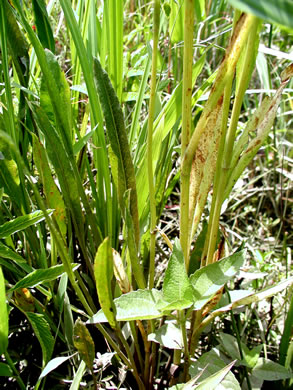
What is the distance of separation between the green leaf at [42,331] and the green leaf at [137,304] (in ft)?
0.44

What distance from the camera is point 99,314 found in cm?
60

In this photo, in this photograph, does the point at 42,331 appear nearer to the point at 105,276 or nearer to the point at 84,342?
the point at 84,342

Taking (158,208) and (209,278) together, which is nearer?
(209,278)

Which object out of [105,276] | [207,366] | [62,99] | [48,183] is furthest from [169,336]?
[62,99]

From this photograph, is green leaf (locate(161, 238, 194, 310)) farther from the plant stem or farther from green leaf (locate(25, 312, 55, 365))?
green leaf (locate(25, 312, 55, 365))

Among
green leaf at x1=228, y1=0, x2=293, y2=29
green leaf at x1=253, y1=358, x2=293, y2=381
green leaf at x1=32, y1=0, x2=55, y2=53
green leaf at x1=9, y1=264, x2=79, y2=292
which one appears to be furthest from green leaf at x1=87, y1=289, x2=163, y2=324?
green leaf at x1=32, y1=0, x2=55, y2=53

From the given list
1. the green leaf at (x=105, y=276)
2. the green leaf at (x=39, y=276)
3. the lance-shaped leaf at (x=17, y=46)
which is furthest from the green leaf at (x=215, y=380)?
the lance-shaped leaf at (x=17, y=46)

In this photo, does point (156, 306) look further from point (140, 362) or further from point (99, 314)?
point (140, 362)

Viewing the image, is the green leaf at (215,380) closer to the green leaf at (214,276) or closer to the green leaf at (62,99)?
the green leaf at (214,276)

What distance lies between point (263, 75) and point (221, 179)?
24.0 inches

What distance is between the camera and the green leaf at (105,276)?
0.50m

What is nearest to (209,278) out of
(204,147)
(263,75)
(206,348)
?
(204,147)

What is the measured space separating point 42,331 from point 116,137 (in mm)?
290

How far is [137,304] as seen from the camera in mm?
560
